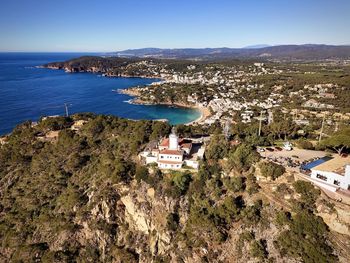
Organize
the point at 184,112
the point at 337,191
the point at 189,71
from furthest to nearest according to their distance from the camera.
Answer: the point at 189,71
the point at 184,112
the point at 337,191

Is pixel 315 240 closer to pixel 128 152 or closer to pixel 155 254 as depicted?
pixel 155 254

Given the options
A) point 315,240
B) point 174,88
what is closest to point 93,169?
point 315,240

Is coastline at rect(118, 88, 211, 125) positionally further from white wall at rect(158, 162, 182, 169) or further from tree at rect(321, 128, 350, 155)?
tree at rect(321, 128, 350, 155)

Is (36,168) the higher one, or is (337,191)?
(337,191)

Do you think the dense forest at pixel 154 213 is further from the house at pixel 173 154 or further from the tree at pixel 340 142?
the tree at pixel 340 142

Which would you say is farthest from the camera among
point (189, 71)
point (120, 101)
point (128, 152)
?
point (189, 71)

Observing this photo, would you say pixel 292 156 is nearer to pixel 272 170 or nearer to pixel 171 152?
pixel 272 170

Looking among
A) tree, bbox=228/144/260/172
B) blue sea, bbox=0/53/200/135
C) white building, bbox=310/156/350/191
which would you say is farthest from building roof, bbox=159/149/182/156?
blue sea, bbox=0/53/200/135

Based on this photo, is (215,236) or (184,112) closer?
(215,236)
